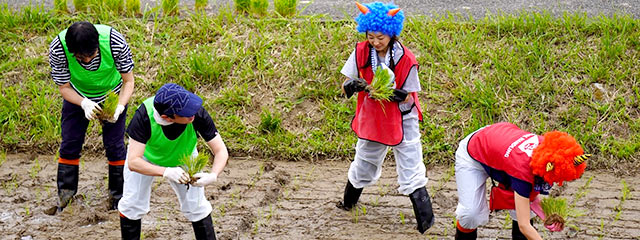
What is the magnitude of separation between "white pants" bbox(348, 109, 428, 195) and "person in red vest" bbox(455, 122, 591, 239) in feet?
1.41

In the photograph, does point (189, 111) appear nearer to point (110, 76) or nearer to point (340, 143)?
point (110, 76)

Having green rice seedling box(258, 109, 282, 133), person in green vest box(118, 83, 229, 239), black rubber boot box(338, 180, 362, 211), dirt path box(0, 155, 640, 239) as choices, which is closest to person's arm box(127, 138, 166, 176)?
person in green vest box(118, 83, 229, 239)

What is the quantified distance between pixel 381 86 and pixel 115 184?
2283 mm

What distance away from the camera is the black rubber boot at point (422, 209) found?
5.37 metres

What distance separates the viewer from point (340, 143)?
22.1 ft

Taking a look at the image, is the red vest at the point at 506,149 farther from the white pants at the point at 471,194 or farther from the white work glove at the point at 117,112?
the white work glove at the point at 117,112

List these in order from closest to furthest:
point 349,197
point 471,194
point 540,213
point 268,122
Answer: point 540,213, point 471,194, point 349,197, point 268,122

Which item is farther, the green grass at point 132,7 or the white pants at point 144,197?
the green grass at point 132,7

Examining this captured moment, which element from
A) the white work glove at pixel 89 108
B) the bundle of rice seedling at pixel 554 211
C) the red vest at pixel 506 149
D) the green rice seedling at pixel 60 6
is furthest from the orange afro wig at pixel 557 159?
the green rice seedling at pixel 60 6

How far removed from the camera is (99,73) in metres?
5.40

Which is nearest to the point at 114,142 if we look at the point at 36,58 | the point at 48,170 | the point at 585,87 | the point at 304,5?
the point at 48,170

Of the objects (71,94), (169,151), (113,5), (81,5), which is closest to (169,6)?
(113,5)

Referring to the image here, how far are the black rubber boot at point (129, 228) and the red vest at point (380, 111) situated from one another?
5.23 feet

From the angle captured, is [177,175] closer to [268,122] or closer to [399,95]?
[399,95]
